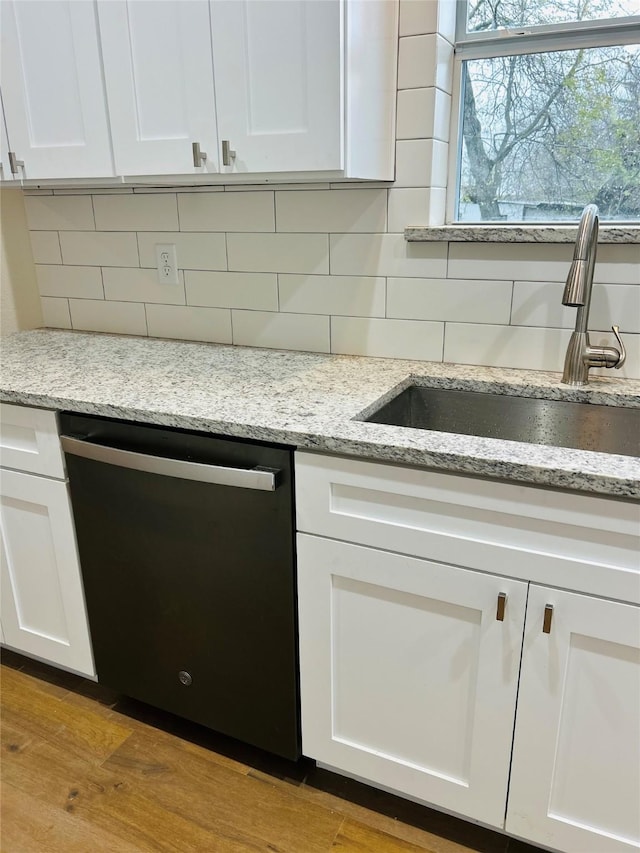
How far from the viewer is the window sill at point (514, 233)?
138 centimetres

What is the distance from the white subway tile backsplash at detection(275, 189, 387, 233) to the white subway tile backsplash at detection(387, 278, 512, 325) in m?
0.17

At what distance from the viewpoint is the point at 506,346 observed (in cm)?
159

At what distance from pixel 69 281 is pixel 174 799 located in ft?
5.23

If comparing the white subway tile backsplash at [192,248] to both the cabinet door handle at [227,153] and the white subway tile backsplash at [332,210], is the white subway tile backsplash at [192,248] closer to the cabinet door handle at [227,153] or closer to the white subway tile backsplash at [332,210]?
the white subway tile backsplash at [332,210]

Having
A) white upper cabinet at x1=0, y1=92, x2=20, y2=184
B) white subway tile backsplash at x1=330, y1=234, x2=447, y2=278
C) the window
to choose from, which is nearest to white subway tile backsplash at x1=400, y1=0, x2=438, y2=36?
the window

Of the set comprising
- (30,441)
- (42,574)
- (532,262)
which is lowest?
(42,574)

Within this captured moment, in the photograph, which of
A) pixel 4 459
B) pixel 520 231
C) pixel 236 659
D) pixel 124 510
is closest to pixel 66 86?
pixel 4 459

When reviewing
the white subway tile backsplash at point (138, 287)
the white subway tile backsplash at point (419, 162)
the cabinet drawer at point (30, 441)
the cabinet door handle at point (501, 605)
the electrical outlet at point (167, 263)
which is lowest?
the cabinet door handle at point (501, 605)

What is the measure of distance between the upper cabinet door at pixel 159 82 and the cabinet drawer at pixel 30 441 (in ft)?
2.09

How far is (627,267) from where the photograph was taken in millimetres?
1417

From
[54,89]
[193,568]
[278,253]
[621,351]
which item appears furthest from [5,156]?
[621,351]

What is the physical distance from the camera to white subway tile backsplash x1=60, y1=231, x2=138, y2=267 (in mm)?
2006

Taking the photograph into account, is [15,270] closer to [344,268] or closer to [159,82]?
[159,82]

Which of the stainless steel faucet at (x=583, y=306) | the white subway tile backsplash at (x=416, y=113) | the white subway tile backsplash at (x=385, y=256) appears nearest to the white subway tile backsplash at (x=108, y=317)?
the white subway tile backsplash at (x=385, y=256)
